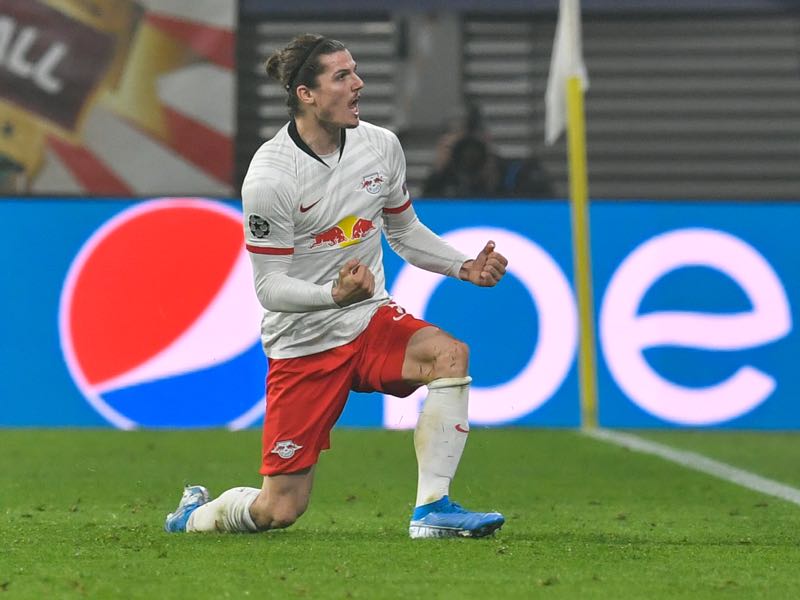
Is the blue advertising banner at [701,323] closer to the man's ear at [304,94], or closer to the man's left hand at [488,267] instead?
the man's left hand at [488,267]

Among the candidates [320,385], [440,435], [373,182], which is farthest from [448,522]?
[373,182]

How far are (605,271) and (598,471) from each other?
2.81m

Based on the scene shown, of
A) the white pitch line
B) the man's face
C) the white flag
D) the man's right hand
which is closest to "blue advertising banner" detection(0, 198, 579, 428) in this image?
the white pitch line

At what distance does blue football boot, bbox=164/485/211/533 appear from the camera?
21.5 feet

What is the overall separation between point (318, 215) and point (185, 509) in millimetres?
1183

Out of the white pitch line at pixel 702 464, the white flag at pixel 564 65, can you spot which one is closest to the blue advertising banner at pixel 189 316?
the white pitch line at pixel 702 464

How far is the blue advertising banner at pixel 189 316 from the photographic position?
451 inches

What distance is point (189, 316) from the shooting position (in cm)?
1150

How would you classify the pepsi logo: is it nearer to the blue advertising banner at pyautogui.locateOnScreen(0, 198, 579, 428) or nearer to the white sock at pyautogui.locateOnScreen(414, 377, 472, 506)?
the blue advertising banner at pyautogui.locateOnScreen(0, 198, 579, 428)

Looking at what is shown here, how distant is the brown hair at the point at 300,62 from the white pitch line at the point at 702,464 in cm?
284

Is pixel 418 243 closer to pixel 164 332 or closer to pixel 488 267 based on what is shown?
pixel 488 267

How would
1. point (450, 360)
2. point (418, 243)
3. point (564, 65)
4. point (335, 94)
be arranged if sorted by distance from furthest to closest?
point (564, 65) → point (418, 243) → point (335, 94) → point (450, 360)

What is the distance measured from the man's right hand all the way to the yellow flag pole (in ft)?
18.4

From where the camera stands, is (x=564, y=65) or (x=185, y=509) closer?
(x=185, y=509)
